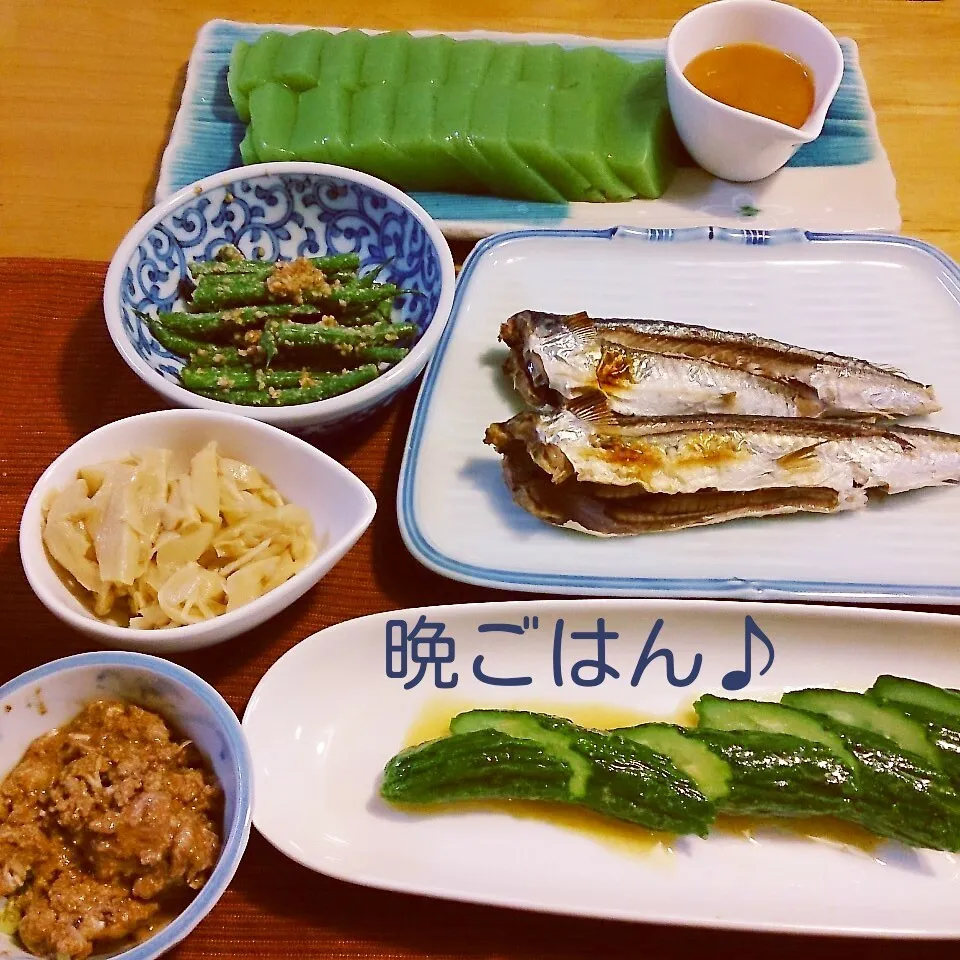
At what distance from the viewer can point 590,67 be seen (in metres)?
2.59

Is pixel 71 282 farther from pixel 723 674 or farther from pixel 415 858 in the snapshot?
pixel 723 674

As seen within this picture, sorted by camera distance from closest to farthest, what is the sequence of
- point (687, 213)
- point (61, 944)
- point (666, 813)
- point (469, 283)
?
point (61, 944) → point (666, 813) → point (469, 283) → point (687, 213)

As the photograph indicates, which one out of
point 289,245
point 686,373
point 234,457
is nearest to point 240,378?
point 234,457

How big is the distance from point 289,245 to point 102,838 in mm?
1541

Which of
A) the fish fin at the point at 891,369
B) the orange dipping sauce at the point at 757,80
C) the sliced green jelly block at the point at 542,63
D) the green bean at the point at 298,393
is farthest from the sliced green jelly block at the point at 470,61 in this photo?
the fish fin at the point at 891,369

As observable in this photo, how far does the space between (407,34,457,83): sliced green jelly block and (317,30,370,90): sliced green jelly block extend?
0.16 meters

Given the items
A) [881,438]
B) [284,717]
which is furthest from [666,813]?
[881,438]

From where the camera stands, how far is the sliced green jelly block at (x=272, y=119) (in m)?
2.38

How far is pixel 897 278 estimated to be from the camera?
2.25 meters

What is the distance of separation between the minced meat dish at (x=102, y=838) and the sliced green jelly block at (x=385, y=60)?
2077 millimetres

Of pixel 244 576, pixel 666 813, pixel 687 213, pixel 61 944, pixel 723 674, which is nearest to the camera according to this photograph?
pixel 61 944

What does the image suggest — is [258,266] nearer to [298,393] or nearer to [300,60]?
[298,393]

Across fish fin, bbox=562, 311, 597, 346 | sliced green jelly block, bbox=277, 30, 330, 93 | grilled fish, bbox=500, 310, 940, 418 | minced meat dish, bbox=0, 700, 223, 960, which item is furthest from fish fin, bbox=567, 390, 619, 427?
sliced green jelly block, bbox=277, 30, 330, 93

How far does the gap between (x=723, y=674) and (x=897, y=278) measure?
130 cm
